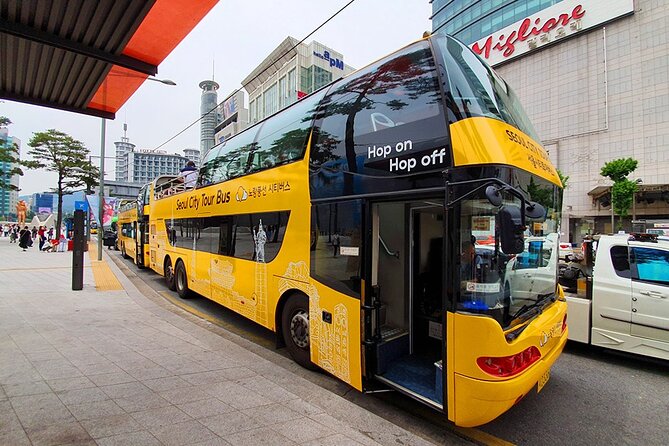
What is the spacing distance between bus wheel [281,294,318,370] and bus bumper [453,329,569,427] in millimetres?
2184

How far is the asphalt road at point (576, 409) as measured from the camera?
334 cm

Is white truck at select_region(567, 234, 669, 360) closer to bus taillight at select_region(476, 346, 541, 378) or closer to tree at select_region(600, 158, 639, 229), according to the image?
bus taillight at select_region(476, 346, 541, 378)

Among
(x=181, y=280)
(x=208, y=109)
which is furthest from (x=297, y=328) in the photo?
(x=208, y=109)

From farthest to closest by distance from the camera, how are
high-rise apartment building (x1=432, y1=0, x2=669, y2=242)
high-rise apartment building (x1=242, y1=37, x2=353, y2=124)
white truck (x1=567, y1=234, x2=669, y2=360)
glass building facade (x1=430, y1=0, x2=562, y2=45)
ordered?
high-rise apartment building (x1=242, y1=37, x2=353, y2=124), glass building facade (x1=430, y1=0, x2=562, y2=45), high-rise apartment building (x1=432, y1=0, x2=669, y2=242), white truck (x1=567, y1=234, x2=669, y2=360)

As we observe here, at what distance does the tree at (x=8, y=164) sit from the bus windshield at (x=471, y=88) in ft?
116

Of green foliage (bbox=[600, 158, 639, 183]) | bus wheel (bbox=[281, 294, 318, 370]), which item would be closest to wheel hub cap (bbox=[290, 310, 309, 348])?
bus wheel (bbox=[281, 294, 318, 370])

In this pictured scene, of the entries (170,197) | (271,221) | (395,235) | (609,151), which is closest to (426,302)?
(395,235)

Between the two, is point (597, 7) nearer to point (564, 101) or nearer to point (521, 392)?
point (564, 101)

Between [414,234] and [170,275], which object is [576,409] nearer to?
[414,234]

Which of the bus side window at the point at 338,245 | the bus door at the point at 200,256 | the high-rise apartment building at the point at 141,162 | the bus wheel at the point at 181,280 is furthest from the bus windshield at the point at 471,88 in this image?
the high-rise apartment building at the point at 141,162

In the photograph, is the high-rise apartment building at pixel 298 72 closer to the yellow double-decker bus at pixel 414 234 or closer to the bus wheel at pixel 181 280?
the bus wheel at pixel 181 280

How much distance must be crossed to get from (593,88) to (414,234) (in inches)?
1685

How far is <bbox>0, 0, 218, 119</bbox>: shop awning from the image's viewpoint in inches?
128

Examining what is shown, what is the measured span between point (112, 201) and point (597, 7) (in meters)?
55.6
